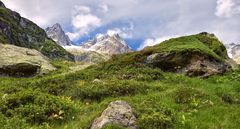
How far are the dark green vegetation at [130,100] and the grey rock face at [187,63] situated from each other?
1264 millimetres

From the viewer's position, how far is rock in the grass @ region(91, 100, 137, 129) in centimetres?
1609

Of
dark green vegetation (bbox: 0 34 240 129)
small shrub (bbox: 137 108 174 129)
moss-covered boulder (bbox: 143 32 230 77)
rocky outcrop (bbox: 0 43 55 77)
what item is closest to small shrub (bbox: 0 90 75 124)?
dark green vegetation (bbox: 0 34 240 129)

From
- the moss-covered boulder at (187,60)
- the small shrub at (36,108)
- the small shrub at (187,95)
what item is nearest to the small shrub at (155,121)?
the small shrub at (187,95)

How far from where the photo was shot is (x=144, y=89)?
78.2 ft

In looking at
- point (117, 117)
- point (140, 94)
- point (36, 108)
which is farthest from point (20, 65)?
point (117, 117)

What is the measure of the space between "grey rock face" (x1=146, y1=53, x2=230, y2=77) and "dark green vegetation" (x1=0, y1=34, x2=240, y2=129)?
1.26m

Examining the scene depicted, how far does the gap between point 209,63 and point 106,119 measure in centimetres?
1753

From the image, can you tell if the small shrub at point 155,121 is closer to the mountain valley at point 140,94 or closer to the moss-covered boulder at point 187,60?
the mountain valley at point 140,94

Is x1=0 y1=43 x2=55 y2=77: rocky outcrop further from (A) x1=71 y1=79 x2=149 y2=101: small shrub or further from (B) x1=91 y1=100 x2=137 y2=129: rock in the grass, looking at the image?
(B) x1=91 y1=100 x2=137 y2=129: rock in the grass

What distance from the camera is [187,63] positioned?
1254 inches

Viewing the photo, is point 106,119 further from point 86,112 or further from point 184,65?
point 184,65

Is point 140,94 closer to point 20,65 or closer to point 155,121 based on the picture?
point 155,121

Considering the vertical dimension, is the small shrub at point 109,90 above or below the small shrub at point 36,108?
above

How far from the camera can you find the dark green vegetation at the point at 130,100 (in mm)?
17500
